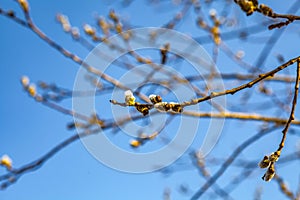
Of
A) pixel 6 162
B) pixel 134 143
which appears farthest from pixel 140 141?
pixel 6 162

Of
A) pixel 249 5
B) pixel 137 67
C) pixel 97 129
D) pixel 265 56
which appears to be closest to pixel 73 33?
pixel 137 67

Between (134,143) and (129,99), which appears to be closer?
(129,99)

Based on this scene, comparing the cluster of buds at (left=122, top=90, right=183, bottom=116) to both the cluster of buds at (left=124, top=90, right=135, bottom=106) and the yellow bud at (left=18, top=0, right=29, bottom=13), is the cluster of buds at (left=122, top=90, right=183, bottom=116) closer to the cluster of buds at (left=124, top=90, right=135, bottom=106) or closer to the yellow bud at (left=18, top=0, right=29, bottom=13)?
the cluster of buds at (left=124, top=90, right=135, bottom=106)

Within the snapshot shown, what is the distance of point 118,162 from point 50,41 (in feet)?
2.39

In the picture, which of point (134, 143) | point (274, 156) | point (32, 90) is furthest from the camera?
point (32, 90)

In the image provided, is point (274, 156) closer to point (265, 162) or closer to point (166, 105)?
point (265, 162)

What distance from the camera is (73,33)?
8.10 ft

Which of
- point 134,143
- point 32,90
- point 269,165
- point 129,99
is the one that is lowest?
point 269,165

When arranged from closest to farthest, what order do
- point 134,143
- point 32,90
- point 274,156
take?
point 274,156 → point 134,143 → point 32,90

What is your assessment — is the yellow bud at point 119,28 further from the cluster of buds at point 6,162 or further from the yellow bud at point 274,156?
the yellow bud at point 274,156

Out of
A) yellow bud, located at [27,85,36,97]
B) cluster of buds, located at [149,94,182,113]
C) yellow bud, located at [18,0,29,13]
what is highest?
yellow bud, located at [18,0,29,13]

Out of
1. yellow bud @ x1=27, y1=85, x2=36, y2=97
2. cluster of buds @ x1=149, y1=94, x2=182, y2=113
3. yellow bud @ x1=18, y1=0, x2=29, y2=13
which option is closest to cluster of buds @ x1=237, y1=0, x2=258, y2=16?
cluster of buds @ x1=149, y1=94, x2=182, y2=113

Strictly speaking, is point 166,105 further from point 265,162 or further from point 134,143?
point 134,143

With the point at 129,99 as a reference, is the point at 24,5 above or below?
above
